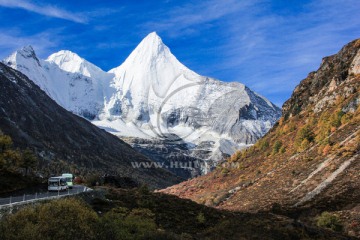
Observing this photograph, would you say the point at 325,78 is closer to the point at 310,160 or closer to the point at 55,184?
the point at 310,160

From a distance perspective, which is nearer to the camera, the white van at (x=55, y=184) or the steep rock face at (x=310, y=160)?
the white van at (x=55, y=184)

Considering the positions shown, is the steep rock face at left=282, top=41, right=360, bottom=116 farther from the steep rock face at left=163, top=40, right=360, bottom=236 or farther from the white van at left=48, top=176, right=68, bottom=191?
the white van at left=48, top=176, right=68, bottom=191

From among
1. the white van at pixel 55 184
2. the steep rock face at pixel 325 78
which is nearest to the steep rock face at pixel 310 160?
the steep rock face at pixel 325 78

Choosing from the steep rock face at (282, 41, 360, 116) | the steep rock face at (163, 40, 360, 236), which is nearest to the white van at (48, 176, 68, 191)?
the steep rock face at (163, 40, 360, 236)

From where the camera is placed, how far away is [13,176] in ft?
174

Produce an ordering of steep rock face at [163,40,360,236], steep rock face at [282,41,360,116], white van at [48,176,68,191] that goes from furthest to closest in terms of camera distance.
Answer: steep rock face at [282,41,360,116] < steep rock face at [163,40,360,236] < white van at [48,176,68,191]

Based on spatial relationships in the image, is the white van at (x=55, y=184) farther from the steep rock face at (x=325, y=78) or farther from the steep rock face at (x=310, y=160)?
the steep rock face at (x=325, y=78)

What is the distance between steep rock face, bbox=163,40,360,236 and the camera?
4916 cm

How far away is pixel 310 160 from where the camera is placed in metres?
63.4

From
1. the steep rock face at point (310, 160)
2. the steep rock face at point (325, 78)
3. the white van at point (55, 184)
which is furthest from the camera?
the steep rock face at point (325, 78)

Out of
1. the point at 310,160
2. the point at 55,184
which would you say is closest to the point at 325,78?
the point at 310,160

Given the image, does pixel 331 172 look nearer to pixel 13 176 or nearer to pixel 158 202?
pixel 158 202

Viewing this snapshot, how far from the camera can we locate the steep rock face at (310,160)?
161 ft

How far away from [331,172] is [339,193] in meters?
6.47
